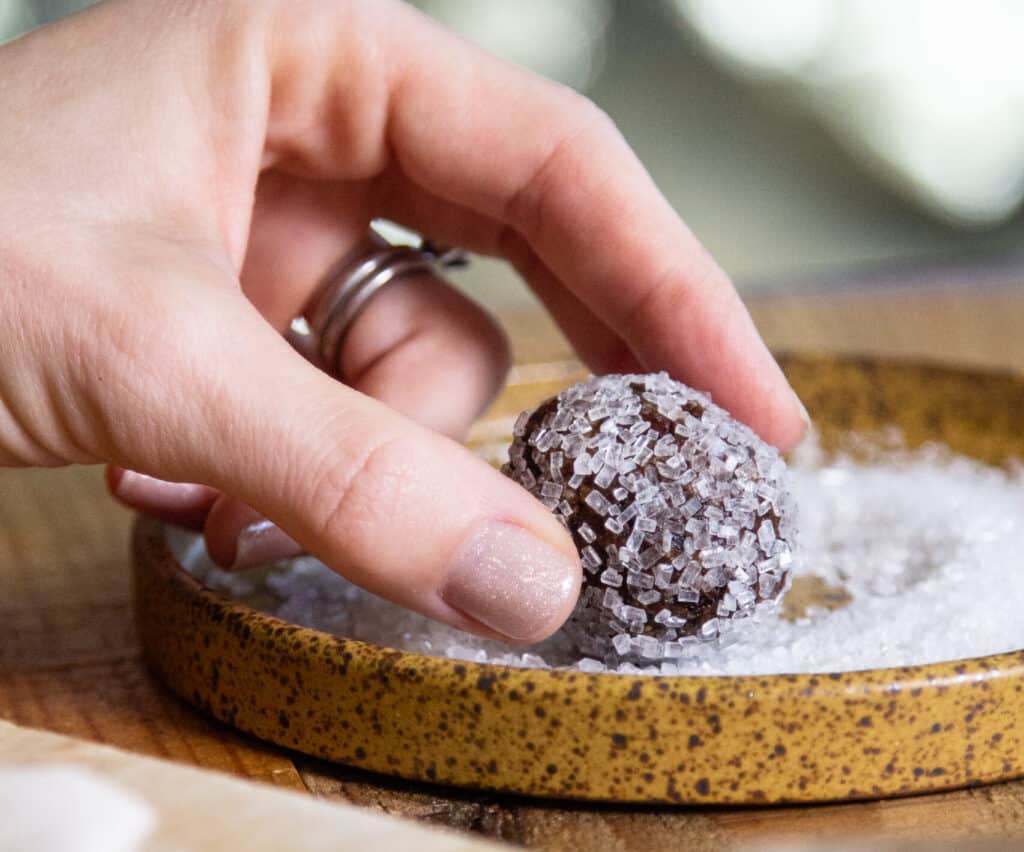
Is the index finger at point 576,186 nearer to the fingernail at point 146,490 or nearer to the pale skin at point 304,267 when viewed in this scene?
the pale skin at point 304,267

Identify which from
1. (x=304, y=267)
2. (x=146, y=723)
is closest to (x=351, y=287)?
(x=304, y=267)

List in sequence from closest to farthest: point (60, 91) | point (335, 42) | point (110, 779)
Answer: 1. point (110, 779)
2. point (60, 91)
3. point (335, 42)

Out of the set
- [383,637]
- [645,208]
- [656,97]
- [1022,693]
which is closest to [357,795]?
[383,637]

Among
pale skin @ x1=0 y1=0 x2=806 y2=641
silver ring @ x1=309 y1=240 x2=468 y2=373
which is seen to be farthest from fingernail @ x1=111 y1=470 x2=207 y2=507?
silver ring @ x1=309 y1=240 x2=468 y2=373

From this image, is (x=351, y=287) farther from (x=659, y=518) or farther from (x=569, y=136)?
(x=659, y=518)

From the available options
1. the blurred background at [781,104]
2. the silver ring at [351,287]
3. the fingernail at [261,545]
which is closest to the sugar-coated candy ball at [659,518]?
the fingernail at [261,545]

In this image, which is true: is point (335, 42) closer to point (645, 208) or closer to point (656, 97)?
point (645, 208)
